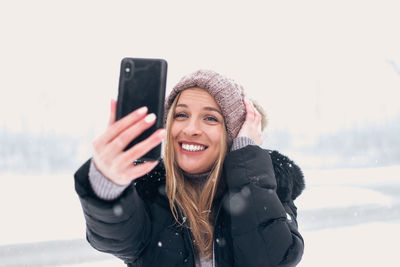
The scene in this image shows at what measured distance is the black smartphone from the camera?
0.99 metres

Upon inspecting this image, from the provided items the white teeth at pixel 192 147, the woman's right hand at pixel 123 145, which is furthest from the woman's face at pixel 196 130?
the woman's right hand at pixel 123 145

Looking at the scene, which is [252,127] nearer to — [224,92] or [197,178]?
[224,92]

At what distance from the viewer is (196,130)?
4.68ft

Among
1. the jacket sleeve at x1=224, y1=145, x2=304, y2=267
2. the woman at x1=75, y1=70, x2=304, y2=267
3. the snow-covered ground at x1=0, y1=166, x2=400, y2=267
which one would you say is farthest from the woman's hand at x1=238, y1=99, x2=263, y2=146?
the snow-covered ground at x1=0, y1=166, x2=400, y2=267

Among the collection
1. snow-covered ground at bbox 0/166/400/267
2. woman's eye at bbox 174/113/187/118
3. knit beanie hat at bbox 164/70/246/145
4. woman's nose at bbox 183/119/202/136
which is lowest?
snow-covered ground at bbox 0/166/400/267

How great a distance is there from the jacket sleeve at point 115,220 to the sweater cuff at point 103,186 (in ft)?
0.06

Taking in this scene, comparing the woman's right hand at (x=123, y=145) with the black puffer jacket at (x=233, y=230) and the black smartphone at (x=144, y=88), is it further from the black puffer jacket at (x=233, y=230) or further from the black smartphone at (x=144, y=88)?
the black puffer jacket at (x=233, y=230)

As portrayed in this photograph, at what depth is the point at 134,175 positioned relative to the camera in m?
0.91

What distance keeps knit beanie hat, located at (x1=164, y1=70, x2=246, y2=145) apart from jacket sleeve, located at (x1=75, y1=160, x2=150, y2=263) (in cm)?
51

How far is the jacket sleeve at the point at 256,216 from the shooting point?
1.25 m

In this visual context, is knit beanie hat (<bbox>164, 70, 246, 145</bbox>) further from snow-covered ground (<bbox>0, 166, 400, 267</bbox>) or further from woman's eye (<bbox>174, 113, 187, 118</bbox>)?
snow-covered ground (<bbox>0, 166, 400, 267</bbox>)

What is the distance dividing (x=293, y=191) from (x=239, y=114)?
0.48 meters

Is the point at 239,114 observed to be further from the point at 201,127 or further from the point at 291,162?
the point at 291,162
